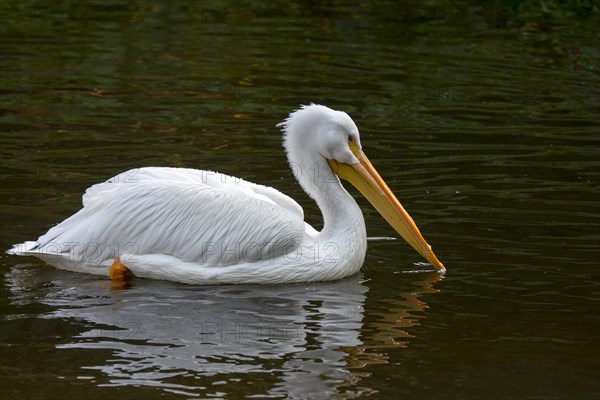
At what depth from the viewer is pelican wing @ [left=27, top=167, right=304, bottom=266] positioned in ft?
20.6

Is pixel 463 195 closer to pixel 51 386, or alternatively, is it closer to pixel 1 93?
pixel 51 386

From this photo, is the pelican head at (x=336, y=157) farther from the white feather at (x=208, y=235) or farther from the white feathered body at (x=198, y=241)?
the white feathered body at (x=198, y=241)

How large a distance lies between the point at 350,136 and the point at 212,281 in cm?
109

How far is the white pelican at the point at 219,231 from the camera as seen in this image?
6270mm

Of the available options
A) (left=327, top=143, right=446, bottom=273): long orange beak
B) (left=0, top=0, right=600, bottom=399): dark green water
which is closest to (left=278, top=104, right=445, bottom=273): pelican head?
(left=327, top=143, right=446, bottom=273): long orange beak

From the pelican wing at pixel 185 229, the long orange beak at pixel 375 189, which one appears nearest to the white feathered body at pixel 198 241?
the pelican wing at pixel 185 229

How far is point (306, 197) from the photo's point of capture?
7.92 metres

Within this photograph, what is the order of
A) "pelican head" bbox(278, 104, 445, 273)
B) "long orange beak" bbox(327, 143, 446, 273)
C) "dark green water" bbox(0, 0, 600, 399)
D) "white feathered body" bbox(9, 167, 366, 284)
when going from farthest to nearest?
"long orange beak" bbox(327, 143, 446, 273)
"pelican head" bbox(278, 104, 445, 273)
"white feathered body" bbox(9, 167, 366, 284)
"dark green water" bbox(0, 0, 600, 399)

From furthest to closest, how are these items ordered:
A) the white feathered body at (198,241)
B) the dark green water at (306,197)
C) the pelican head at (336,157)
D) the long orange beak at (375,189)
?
1. the long orange beak at (375,189)
2. the pelican head at (336,157)
3. the white feathered body at (198,241)
4. the dark green water at (306,197)

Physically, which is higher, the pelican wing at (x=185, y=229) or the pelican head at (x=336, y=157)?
the pelican head at (x=336, y=157)

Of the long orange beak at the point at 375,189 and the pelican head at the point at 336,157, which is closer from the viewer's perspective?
the pelican head at the point at 336,157

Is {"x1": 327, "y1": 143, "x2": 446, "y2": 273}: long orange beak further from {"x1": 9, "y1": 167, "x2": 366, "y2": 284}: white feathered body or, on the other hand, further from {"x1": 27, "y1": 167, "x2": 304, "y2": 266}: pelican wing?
{"x1": 27, "y1": 167, "x2": 304, "y2": 266}: pelican wing

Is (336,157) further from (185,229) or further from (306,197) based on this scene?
(306,197)

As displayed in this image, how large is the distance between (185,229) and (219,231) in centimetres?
18
